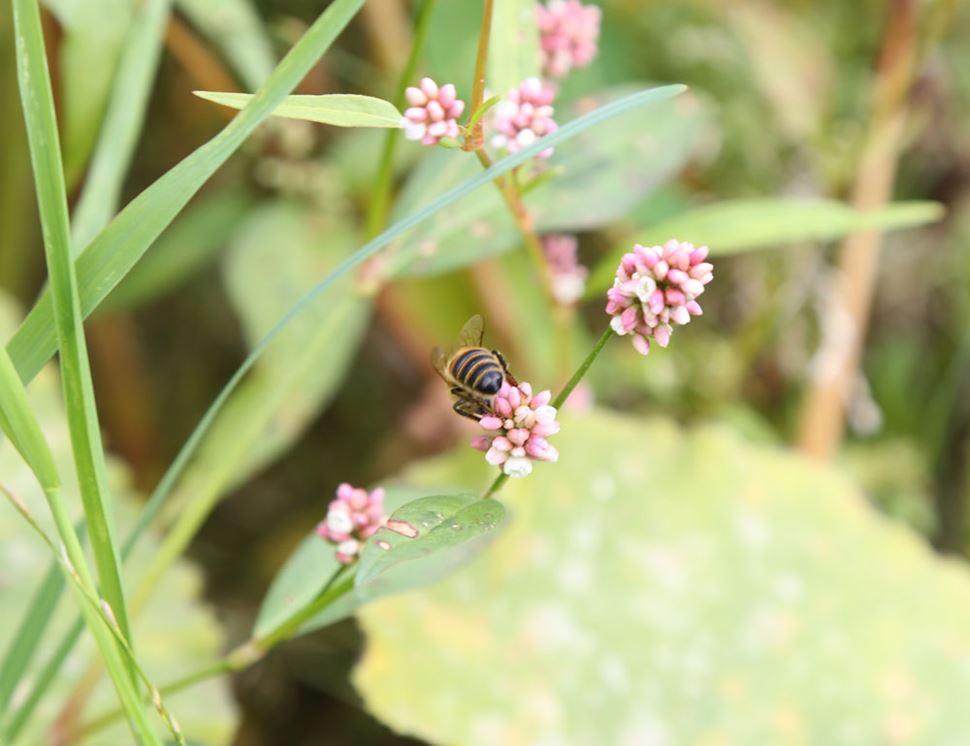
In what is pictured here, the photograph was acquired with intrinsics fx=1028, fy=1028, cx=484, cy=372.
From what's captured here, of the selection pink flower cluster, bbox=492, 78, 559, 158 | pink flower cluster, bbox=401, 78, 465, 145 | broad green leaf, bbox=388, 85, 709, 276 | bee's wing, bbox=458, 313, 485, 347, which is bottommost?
bee's wing, bbox=458, 313, 485, 347

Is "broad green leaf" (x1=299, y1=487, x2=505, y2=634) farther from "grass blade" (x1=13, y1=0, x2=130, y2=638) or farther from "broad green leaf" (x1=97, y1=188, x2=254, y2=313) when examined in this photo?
"broad green leaf" (x1=97, y1=188, x2=254, y2=313)

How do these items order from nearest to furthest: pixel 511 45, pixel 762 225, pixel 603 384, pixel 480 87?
pixel 480 87, pixel 511 45, pixel 762 225, pixel 603 384

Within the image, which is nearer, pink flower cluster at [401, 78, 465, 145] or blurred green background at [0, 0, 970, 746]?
pink flower cluster at [401, 78, 465, 145]

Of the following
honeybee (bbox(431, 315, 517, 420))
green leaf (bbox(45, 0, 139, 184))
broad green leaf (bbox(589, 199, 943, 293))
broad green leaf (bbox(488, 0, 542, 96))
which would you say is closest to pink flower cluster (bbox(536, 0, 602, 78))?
broad green leaf (bbox(488, 0, 542, 96))

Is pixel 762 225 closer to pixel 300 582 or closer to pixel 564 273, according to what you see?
pixel 564 273

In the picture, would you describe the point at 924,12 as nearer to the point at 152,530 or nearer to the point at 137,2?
the point at 137,2

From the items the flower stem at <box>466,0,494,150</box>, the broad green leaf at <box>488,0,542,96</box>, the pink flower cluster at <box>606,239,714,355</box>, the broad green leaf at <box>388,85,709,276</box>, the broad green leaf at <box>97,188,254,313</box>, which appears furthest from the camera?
the broad green leaf at <box>97,188,254,313</box>

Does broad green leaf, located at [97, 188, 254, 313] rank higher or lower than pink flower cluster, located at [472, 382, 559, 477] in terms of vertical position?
higher

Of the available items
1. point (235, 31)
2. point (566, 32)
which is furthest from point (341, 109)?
point (235, 31)
